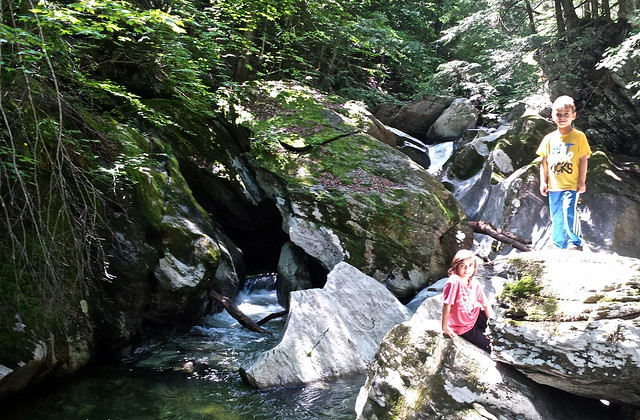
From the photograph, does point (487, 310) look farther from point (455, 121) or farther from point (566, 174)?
point (455, 121)

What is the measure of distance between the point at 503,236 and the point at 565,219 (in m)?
5.07

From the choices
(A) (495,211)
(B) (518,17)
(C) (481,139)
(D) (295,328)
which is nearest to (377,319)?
(D) (295,328)

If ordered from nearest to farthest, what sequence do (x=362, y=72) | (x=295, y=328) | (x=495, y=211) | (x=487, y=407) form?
(x=487, y=407) → (x=295, y=328) → (x=495, y=211) → (x=362, y=72)

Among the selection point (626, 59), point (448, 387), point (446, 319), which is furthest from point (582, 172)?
point (626, 59)

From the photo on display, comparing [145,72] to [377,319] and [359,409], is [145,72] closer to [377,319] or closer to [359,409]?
[377,319]

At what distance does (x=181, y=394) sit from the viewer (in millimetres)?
5543

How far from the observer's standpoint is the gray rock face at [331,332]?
19.2 ft

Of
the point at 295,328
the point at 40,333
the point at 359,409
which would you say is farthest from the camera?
the point at 295,328

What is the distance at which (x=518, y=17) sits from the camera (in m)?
15.3

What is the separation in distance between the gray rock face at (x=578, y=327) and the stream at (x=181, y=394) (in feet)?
7.93

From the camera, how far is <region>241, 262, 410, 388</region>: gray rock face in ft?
19.2

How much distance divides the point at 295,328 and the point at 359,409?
1.99 metres

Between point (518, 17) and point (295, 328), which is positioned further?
point (518, 17)

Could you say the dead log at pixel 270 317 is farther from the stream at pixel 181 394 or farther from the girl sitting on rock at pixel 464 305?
the girl sitting on rock at pixel 464 305
